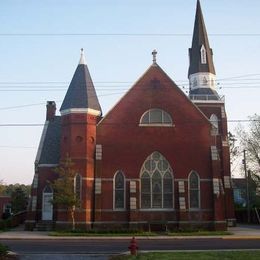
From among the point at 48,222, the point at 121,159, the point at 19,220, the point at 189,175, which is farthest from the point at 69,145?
the point at 19,220

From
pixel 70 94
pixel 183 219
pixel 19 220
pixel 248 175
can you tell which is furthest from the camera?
pixel 248 175

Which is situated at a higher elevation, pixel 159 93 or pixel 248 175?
pixel 159 93

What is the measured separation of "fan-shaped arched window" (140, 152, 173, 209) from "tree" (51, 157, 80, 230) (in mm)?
6120

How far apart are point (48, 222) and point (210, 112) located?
2133 centimetres

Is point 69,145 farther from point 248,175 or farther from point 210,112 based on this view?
point 248,175

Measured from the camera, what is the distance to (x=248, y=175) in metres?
58.5

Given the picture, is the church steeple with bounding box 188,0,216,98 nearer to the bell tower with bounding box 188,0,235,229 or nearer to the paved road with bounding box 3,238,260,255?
the bell tower with bounding box 188,0,235,229

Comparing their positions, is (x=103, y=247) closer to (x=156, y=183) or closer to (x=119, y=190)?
(x=119, y=190)

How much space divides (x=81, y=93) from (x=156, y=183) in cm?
1038

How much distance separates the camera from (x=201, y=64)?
2042 inches

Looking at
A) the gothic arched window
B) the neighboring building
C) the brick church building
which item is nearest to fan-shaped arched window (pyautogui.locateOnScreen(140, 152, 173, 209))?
the brick church building

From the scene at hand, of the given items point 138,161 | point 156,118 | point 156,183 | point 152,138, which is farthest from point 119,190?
point 156,118

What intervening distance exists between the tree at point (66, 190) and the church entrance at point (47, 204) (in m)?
3.30

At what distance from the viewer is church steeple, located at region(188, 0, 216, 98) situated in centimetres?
5082
